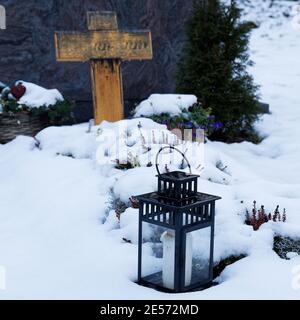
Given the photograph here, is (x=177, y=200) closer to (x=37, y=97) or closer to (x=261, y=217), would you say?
A: (x=261, y=217)

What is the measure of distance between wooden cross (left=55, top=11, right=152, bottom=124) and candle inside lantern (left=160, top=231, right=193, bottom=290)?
4.13m

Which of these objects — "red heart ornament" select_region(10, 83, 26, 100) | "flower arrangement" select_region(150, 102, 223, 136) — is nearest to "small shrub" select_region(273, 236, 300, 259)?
"flower arrangement" select_region(150, 102, 223, 136)

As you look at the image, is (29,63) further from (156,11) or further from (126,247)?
(126,247)

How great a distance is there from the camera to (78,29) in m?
9.34

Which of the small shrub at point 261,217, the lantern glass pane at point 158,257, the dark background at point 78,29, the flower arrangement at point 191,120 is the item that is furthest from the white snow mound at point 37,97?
the small shrub at point 261,217

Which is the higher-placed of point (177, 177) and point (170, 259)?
point (177, 177)

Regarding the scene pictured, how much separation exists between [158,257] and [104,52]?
A: 3.99 m

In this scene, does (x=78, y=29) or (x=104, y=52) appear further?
(x=78, y=29)

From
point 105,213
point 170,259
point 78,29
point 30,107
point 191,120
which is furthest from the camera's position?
point 78,29

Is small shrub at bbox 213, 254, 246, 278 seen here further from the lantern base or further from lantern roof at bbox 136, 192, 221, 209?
lantern roof at bbox 136, 192, 221, 209

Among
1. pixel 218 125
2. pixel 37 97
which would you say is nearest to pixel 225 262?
pixel 218 125

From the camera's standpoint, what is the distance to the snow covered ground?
4.19m
